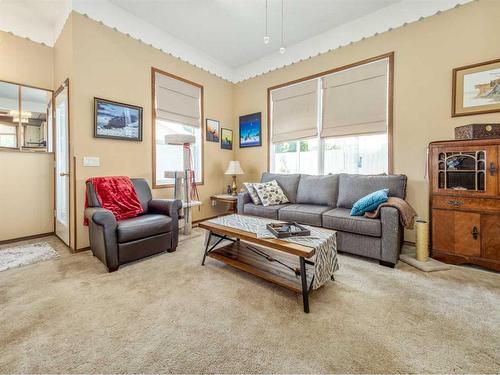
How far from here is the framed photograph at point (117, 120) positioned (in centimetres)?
293

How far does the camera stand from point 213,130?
4523 mm

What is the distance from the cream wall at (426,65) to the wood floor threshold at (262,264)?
2.03 meters

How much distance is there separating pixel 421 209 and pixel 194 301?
296 cm

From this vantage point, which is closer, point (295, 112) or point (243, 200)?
point (243, 200)

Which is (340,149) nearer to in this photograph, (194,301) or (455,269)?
(455,269)

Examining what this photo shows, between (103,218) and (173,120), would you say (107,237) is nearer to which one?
(103,218)

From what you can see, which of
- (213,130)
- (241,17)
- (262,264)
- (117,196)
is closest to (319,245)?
(262,264)

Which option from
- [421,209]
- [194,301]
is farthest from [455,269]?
[194,301]

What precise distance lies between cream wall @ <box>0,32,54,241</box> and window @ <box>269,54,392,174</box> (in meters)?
3.62

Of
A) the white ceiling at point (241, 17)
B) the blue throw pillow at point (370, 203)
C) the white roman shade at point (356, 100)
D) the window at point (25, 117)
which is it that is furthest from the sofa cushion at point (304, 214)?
the window at point (25, 117)

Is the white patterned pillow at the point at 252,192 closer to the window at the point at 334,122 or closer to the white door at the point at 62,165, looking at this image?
the window at the point at 334,122

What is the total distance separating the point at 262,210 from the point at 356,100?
2.15m

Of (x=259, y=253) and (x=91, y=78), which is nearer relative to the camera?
(x=259, y=253)

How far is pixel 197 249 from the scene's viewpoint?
9.66ft
